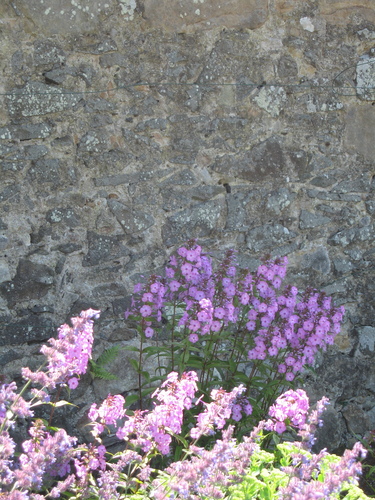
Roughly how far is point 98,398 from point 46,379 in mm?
1671

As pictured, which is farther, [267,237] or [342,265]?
[342,265]

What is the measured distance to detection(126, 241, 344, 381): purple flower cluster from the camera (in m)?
3.27

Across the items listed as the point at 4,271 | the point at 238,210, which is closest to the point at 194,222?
the point at 238,210

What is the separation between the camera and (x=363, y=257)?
4570 millimetres

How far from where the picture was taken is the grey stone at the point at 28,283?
11.8 ft

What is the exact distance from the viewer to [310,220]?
4352mm

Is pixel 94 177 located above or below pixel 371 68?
below

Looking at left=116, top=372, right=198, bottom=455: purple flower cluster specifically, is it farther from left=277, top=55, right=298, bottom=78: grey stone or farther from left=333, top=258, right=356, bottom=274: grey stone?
left=277, top=55, right=298, bottom=78: grey stone

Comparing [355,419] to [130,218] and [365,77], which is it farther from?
[365,77]

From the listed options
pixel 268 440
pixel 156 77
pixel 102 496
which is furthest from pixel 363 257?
pixel 102 496

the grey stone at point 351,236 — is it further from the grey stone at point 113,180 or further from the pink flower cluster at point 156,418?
the pink flower cluster at point 156,418

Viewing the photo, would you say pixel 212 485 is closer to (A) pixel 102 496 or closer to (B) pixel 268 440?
(A) pixel 102 496

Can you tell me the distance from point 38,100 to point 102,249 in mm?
889

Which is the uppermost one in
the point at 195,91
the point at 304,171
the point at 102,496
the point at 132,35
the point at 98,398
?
the point at 132,35
